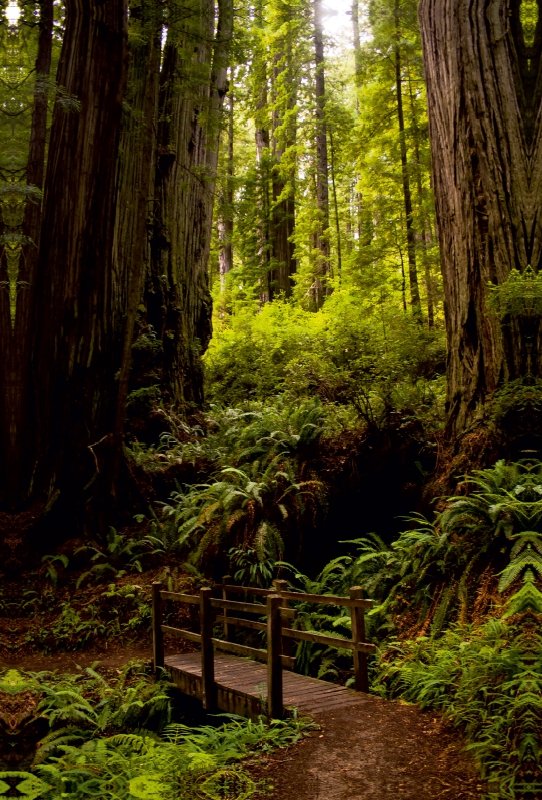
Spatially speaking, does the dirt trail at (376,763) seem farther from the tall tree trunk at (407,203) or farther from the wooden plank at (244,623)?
the tall tree trunk at (407,203)

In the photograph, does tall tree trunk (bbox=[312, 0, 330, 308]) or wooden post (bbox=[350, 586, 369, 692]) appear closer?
wooden post (bbox=[350, 586, 369, 692])

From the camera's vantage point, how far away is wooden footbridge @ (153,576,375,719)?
5.94 meters

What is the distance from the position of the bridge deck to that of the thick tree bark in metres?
3.47

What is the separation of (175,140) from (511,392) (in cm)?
943

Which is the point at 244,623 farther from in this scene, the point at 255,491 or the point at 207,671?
the point at 255,491

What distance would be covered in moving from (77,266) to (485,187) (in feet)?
18.7

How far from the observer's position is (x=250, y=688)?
651 cm

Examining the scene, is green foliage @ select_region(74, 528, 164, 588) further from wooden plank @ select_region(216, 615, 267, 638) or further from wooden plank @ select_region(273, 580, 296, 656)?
wooden plank @ select_region(273, 580, 296, 656)

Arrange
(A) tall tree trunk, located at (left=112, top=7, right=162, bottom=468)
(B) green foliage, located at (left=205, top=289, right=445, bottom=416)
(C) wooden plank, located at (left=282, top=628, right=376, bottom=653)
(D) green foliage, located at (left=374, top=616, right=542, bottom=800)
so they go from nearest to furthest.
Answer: (D) green foliage, located at (left=374, top=616, right=542, bottom=800), (C) wooden plank, located at (left=282, top=628, right=376, bottom=653), (A) tall tree trunk, located at (left=112, top=7, right=162, bottom=468), (B) green foliage, located at (left=205, top=289, right=445, bottom=416)

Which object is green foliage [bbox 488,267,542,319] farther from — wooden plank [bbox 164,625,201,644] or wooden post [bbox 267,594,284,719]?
wooden plank [bbox 164,625,201,644]

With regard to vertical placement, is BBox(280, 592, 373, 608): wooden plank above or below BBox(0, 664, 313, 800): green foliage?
above

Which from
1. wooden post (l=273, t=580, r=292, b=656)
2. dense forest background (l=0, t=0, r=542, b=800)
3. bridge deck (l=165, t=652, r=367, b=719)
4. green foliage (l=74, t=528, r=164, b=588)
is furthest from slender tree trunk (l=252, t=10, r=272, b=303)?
bridge deck (l=165, t=652, r=367, b=719)

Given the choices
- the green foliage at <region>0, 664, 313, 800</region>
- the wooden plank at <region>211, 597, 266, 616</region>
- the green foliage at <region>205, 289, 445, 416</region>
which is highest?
the green foliage at <region>205, 289, 445, 416</region>

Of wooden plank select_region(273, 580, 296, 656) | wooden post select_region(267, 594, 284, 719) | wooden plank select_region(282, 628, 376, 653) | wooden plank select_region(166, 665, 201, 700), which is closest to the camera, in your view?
wooden post select_region(267, 594, 284, 719)
